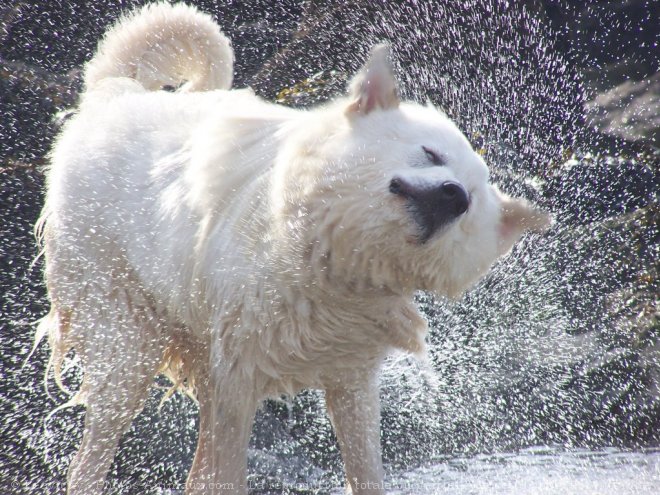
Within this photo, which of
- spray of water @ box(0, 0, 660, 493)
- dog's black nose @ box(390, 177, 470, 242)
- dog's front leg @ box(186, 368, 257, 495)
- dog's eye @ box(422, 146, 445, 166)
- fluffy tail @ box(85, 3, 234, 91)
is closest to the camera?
dog's black nose @ box(390, 177, 470, 242)

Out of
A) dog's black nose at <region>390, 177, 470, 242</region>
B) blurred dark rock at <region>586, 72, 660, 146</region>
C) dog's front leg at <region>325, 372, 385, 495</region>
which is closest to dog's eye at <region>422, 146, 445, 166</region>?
dog's black nose at <region>390, 177, 470, 242</region>

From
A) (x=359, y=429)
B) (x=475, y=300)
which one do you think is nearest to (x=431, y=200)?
(x=359, y=429)

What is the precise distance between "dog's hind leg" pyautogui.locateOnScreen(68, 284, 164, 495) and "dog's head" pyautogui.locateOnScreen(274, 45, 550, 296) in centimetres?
114

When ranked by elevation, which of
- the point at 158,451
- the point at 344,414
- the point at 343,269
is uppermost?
the point at 343,269

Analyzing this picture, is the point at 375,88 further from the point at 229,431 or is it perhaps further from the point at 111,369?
the point at 111,369

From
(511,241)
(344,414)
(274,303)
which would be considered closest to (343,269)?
(274,303)

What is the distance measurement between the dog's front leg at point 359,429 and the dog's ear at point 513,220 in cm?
86

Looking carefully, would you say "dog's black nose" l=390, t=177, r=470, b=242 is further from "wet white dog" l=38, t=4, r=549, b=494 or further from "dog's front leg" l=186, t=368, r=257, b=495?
"dog's front leg" l=186, t=368, r=257, b=495

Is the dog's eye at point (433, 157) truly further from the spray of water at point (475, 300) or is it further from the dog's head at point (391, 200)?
the spray of water at point (475, 300)

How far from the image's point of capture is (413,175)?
2248 mm

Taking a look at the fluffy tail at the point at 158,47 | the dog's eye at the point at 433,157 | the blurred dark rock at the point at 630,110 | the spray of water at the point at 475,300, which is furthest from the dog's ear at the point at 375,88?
the blurred dark rock at the point at 630,110

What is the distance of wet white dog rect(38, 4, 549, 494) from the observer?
2365mm

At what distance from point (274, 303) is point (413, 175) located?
0.74 metres

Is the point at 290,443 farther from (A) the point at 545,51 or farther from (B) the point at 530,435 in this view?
(A) the point at 545,51
